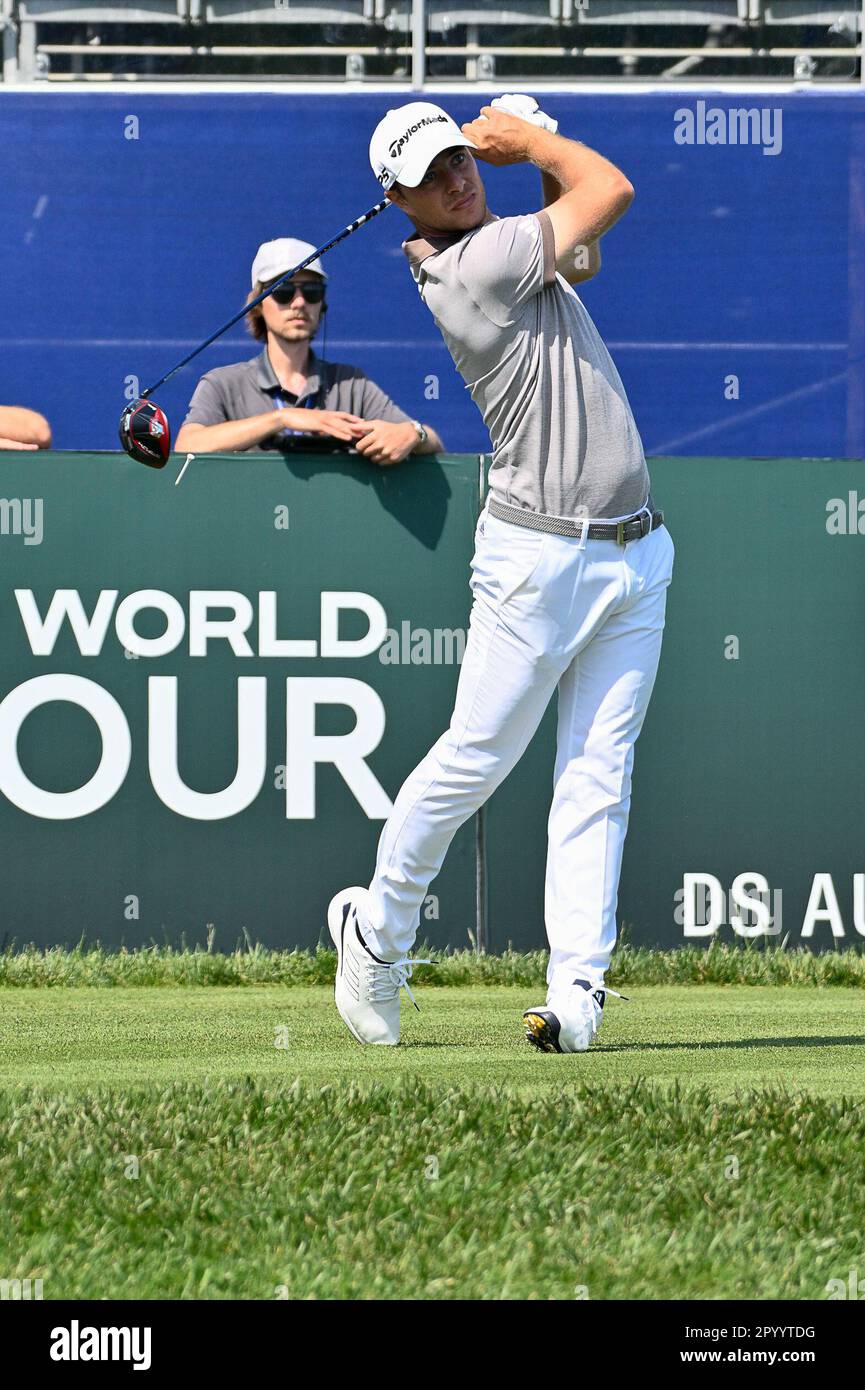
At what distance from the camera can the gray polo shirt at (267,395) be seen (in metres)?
6.31

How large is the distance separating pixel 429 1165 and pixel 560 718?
152 cm

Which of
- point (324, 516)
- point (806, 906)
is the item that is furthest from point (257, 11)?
point (806, 906)

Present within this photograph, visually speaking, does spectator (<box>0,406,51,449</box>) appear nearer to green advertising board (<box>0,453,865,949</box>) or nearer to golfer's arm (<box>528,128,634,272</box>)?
green advertising board (<box>0,453,865,949</box>)

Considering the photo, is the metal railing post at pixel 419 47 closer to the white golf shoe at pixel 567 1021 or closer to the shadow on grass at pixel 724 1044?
the shadow on grass at pixel 724 1044

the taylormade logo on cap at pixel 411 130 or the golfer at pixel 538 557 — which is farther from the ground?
the taylormade logo on cap at pixel 411 130

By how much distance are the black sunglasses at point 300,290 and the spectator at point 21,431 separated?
0.90 meters

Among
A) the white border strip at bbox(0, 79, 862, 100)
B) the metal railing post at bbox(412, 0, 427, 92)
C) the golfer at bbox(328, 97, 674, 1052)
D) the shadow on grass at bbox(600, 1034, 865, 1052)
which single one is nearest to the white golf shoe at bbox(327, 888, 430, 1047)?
the golfer at bbox(328, 97, 674, 1052)

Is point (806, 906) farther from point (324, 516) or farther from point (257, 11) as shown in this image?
point (257, 11)

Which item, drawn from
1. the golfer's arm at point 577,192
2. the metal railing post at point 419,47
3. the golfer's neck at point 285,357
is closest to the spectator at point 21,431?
the golfer's neck at point 285,357

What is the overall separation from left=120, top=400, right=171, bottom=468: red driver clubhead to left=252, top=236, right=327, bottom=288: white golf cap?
1.12 meters
